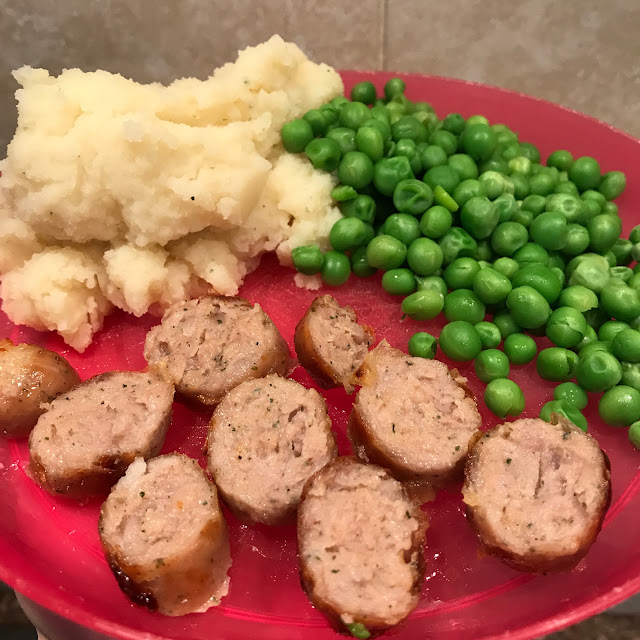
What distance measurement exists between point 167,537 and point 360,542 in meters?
0.73

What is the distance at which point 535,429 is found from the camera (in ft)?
8.80

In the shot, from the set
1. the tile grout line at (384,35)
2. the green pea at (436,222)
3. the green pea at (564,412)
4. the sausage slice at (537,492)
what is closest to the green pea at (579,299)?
the green pea at (564,412)

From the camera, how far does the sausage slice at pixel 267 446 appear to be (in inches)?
101

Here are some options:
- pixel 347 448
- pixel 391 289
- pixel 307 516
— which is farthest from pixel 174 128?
pixel 307 516

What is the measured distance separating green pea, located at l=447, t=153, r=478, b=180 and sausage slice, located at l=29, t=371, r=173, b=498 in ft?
6.98

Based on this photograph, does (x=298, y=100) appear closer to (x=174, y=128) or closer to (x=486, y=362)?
(x=174, y=128)

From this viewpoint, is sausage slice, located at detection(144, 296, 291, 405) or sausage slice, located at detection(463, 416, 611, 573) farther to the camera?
sausage slice, located at detection(144, 296, 291, 405)

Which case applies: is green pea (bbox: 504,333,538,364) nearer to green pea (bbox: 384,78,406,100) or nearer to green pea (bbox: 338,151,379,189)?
green pea (bbox: 338,151,379,189)

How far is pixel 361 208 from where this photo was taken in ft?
12.1

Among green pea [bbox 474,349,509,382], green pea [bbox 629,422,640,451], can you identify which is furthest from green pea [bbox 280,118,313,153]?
green pea [bbox 629,422,640,451]

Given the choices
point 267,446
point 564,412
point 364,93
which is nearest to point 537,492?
point 564,412

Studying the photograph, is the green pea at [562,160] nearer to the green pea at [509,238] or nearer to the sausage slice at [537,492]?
the green pea at [509,238]

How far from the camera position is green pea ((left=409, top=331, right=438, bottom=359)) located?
317cm

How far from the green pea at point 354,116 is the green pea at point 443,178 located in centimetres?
Result: 56
